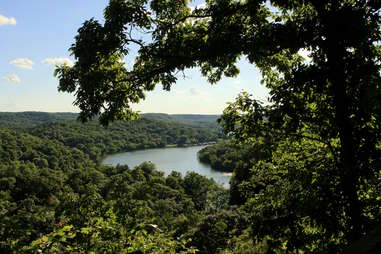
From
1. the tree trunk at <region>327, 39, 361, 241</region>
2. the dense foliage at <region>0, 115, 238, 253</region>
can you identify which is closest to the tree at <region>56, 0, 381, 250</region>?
the tree trunk at <region>327, 39, 361, 241</region>

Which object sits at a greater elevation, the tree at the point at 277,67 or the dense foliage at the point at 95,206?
the tree at the point at 277,67

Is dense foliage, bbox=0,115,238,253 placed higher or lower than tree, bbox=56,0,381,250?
lower

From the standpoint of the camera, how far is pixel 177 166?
11775 centimetres

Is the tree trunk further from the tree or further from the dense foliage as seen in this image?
the dense foliage

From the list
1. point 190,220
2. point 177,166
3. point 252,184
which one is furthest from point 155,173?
point 252,184

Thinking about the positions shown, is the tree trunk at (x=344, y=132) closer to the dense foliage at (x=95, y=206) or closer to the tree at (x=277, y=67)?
the tree at (x=277, y=67)

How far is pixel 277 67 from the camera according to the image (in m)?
8.05

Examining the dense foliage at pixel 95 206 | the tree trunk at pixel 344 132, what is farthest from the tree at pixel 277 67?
the dense foliage at pixel 95 206

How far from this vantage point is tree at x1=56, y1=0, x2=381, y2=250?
217 inches

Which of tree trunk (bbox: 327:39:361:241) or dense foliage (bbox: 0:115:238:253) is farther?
dense foliage (bbox: 0:115:238:253)

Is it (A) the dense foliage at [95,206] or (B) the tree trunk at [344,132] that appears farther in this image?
(A) the dense foliage at [95,206]

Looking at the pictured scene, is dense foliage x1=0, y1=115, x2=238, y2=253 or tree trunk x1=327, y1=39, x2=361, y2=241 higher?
tree trunk x1=327, y1=39, x2=361, y2=241

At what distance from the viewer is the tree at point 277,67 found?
5508 millimetres

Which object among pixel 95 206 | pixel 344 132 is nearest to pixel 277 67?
pixel 344 132
